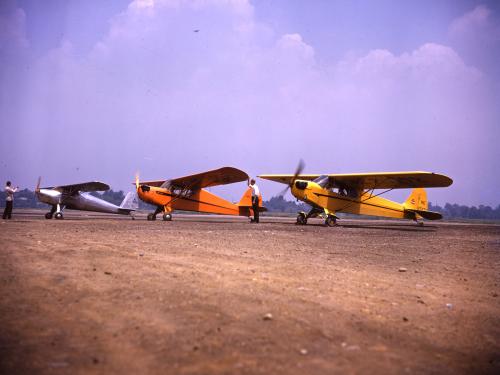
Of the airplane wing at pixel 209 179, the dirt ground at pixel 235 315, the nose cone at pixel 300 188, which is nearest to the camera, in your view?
the dirt ground at pixel 235 315

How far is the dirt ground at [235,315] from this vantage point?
2537 mm

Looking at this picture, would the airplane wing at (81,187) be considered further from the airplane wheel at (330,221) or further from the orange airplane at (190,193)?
the airplane wheel at (330,221)

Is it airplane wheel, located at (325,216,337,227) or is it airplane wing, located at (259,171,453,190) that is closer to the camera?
airplane wing, located at (259,171,453,190)

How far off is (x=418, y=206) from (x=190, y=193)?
14.7 metres

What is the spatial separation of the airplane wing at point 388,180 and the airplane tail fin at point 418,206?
13.3 ft

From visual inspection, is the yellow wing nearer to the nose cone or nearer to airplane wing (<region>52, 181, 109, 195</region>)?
the nose cone

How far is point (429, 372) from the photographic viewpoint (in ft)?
8.23

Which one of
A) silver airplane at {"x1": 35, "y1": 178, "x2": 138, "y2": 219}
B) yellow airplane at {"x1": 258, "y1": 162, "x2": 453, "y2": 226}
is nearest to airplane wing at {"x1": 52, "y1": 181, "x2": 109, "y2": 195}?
silver airplane at {"x1": 35, "y1": 178, "x2": 138, "y2": 219}

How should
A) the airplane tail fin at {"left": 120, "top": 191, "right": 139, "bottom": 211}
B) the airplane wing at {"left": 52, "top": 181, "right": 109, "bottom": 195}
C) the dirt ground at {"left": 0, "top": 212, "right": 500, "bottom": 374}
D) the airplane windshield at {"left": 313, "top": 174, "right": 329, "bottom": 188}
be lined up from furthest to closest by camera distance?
the airplane tail fin at {"left": 120, "top": 191, "right": 139, "bottom": 211} < the airplane wing at {"left": 52, "top": 181, "right": 109, "bottom": 195} < the airplane windshield at {"left": 313, "top": 174, "right": 329, "bottom": 188} < the dirt ground at {"left": 0, "top": 212, "right": 500, "bottom": 374}

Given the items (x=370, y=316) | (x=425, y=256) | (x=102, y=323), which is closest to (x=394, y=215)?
(x=425, y=256)

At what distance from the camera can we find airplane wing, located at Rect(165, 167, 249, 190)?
62.9 ft

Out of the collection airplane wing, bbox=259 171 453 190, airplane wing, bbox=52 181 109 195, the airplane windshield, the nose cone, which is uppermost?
airplane wing, bbox=259 171 453 190

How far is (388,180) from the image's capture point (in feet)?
62.5

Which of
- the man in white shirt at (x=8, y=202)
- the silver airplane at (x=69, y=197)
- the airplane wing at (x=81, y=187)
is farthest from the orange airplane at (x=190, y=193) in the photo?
the man in white shirt at (x=8, y=202)
